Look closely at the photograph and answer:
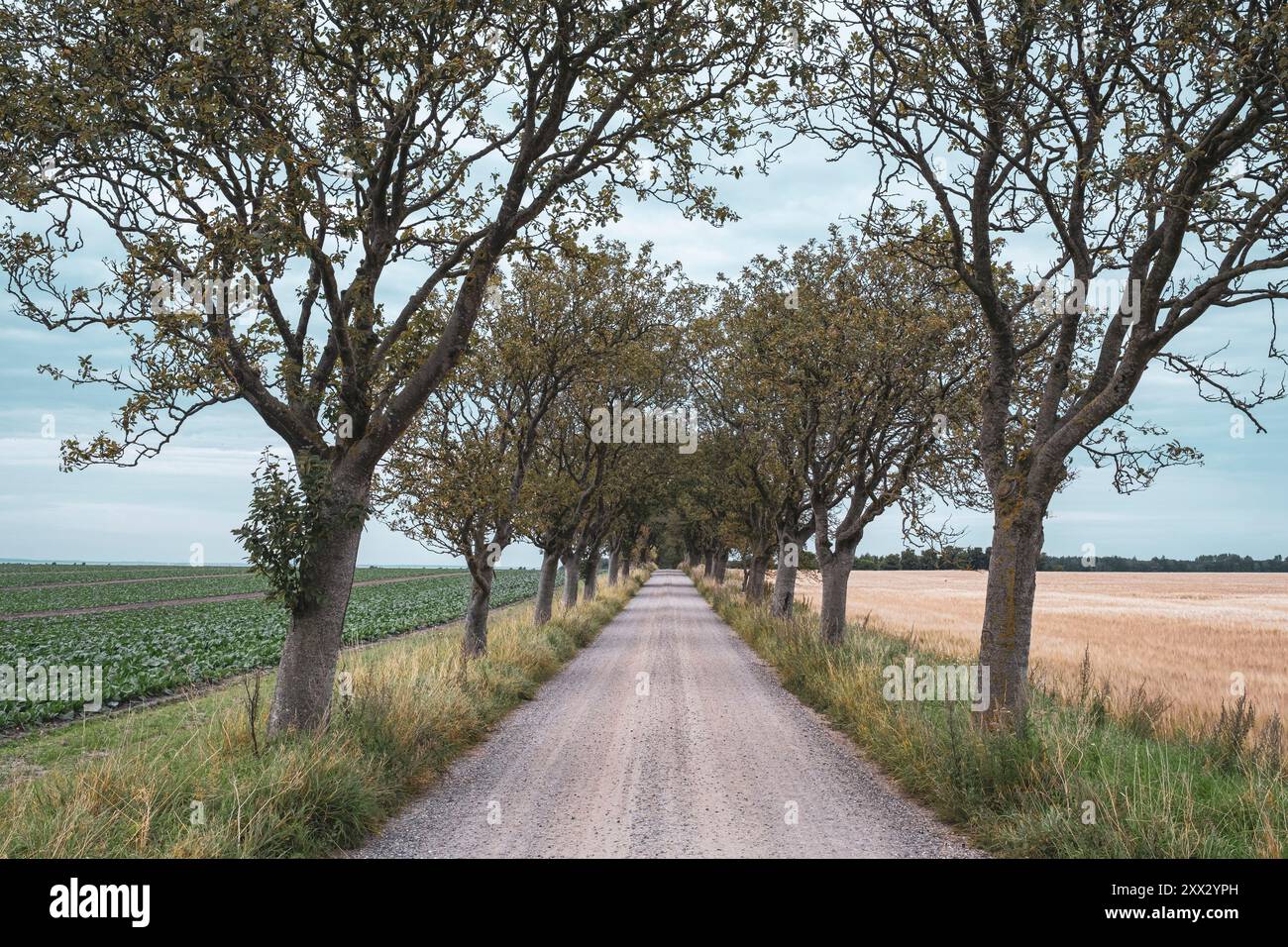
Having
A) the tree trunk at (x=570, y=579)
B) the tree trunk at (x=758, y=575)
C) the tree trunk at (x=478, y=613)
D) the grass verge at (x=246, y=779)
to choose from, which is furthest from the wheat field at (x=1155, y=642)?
the tree trunk at (x=478, y=613)

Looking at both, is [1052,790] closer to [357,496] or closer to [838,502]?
[357,496]

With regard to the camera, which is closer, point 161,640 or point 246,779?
point 246,779

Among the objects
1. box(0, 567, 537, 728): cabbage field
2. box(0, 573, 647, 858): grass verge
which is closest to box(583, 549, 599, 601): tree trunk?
box(0, 567, 537, 728): cabbage field

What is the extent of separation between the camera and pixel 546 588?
79.7ft

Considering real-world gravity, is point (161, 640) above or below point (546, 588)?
below

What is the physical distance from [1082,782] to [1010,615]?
2557 mm

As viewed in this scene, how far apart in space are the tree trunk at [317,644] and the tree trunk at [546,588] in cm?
1428

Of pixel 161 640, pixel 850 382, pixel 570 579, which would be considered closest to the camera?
pixel 850 382

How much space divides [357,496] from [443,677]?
3.95 metres

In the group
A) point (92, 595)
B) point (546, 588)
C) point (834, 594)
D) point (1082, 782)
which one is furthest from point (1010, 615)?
point (92, 595)

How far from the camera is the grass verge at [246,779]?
5.37 m

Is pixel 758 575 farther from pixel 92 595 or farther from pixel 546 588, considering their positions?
pixel 92 595

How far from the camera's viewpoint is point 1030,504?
8.62m
